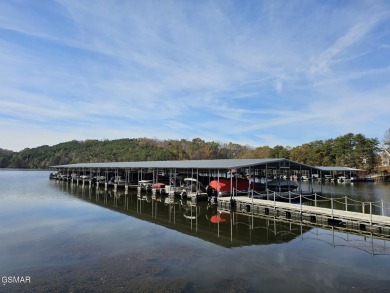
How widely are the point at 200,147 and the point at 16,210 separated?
9121 cm

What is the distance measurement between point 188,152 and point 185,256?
9928 cm

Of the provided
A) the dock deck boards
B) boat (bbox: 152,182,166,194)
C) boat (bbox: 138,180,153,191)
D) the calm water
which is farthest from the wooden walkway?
boat (bbox: 138,180,153,191)

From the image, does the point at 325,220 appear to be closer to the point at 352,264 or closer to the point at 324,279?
the point at 352,264

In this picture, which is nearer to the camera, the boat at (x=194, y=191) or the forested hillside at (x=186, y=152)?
the boat at (x=194, y=191)

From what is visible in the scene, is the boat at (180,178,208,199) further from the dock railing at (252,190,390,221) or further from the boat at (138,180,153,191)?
the dock railing at (252,190,390,221)

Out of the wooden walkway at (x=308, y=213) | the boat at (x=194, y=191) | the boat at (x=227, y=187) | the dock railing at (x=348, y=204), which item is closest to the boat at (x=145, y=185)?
the boat at (x=194, y=191)

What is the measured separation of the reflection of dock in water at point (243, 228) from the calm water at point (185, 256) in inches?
2.3

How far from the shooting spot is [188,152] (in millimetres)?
110938

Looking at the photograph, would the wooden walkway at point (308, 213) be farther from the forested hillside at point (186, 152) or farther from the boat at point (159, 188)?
the forested hillside at point (186, 152)

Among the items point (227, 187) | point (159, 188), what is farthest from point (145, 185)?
point (227, 187)

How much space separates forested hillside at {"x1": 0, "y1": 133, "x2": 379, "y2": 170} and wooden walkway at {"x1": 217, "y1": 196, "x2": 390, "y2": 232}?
56.9m

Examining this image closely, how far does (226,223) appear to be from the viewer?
730 inches

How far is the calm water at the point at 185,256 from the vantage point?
9070mm

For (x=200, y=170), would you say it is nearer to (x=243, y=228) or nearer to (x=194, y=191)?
(x=194, y=191)
